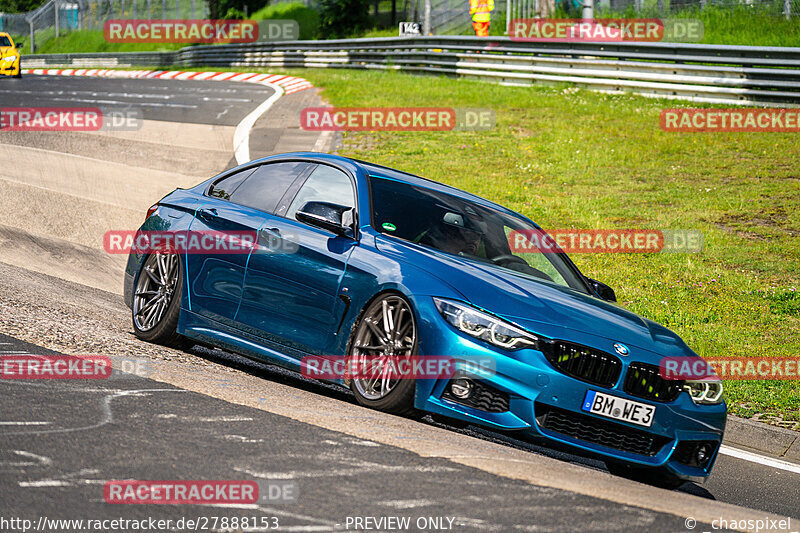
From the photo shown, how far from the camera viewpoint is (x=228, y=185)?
7.62 m

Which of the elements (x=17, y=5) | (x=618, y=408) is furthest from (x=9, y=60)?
(x=17, y=5)

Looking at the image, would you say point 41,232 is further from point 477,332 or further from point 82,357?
point 477,332

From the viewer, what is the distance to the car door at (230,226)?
6.83m

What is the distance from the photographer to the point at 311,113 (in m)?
22.5

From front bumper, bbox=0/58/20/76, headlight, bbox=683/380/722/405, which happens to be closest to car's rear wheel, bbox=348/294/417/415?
headlight, bbox=683/380/722/405

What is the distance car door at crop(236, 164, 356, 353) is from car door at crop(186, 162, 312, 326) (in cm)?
12

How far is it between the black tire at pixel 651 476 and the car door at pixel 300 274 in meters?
1.88

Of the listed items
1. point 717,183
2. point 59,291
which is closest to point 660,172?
point 717,183

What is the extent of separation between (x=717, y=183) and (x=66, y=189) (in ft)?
32.6

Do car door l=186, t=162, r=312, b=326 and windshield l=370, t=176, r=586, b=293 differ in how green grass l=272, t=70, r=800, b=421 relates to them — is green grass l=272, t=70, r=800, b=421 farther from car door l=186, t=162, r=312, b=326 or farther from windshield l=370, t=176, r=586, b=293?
Result: car door l=186, t=162, r=312, b=326

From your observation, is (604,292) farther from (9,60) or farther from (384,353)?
(9,60)

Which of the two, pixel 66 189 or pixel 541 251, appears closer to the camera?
pixel 541 251

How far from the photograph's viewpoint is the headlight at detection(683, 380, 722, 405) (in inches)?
227

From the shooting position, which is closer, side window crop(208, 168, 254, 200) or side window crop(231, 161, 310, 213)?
side window crop(231, 161, 310, 213)
